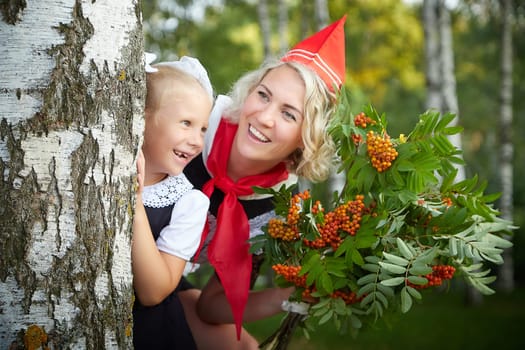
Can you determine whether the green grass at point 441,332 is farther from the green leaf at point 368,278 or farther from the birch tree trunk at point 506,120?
the green leaf at point 368,278

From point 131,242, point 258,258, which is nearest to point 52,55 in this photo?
point 131,242

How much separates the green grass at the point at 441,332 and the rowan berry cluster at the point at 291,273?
4061mm

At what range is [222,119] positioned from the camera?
125 inches

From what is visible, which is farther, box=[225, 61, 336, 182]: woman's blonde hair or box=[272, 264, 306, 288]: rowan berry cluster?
box=[225, 61, 336, 182]: woman's blonde hair

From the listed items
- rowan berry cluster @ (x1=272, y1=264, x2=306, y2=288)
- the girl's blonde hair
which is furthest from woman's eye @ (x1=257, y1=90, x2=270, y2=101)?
rowan berry cluster @ (x1=272, y1=264, x2=306, y2=288)

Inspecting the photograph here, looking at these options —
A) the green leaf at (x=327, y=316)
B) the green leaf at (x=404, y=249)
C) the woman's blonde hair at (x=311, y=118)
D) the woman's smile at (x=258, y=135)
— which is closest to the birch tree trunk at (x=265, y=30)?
the woman's blonde hair at (x=311, y=118)

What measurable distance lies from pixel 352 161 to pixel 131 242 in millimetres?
1057

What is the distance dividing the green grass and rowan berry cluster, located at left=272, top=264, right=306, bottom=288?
13.3 feet

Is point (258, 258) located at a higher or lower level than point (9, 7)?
lower

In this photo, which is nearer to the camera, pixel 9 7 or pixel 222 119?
pixel 9 7

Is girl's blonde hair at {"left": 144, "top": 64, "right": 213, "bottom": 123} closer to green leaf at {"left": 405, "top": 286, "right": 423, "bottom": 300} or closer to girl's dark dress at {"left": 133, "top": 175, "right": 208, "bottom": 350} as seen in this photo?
girl's dark dress at {"left": 133, "top": 175, "right": 208, "bottom": 350}

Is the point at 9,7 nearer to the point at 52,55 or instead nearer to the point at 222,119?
the point at 52,55

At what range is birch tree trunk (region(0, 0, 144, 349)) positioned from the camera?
164 cm

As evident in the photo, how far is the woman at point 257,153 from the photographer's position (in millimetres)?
2863
